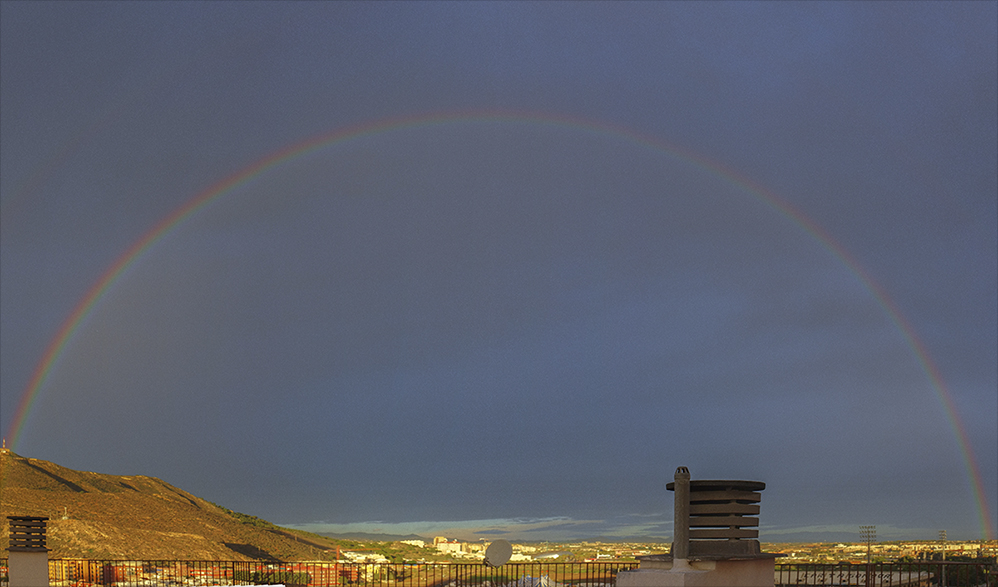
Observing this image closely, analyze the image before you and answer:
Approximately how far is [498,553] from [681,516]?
319 inches

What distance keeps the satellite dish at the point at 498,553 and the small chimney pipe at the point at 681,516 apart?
759 centimetres

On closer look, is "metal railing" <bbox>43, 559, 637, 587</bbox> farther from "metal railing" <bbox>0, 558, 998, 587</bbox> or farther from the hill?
the hill

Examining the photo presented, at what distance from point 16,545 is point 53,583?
17.7 m

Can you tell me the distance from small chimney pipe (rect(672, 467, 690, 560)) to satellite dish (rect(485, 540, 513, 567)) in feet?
24.9

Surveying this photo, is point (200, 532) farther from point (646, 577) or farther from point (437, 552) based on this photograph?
point (646, 577)

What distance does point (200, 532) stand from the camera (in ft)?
190

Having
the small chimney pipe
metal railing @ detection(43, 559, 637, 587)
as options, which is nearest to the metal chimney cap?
the small chimney pipe

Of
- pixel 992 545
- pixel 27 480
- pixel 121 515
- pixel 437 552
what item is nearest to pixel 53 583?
pixel 121 515

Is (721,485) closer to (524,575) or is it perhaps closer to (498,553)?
(498,553)

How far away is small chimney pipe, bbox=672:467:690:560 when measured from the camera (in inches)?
353

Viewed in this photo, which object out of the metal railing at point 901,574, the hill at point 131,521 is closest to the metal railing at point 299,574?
the metal railing at point 901,574

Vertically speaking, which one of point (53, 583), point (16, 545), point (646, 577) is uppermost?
point (646, 577)

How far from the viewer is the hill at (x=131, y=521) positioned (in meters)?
49.3

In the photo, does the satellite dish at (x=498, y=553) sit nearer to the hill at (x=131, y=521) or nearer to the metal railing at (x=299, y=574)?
the metal railing at (x=299, y=574)
